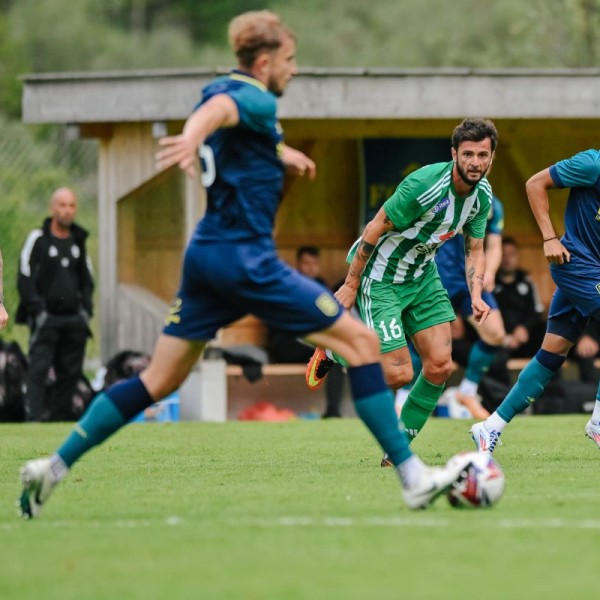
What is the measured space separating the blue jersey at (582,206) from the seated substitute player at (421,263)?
523mm

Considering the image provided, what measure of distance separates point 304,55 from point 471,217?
1827 inches

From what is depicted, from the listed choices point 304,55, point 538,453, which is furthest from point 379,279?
point 304,55

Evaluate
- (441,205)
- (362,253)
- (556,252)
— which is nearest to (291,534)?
(362,253)

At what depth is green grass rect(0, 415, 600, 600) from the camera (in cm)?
525

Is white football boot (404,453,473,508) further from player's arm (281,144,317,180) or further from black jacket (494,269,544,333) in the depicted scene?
black jacket (494,269,544,333)

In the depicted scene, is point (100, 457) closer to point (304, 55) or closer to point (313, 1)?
point (304, 55)

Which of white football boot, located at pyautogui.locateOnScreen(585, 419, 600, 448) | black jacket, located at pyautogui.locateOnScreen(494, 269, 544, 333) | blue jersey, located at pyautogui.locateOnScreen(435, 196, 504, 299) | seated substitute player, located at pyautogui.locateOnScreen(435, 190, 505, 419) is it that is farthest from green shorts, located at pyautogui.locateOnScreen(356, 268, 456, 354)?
black jacket, located at pyautogui.locateOnScreen(494, 269, 544, 333)

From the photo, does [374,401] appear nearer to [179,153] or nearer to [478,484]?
[478,484]

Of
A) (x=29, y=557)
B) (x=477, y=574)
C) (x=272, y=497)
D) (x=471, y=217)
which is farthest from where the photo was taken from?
(x=471, y=217)

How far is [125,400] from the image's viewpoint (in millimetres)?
7012

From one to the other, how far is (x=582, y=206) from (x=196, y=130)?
13.9 feet

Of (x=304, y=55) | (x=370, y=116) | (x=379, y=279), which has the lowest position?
(x=379, y=279)

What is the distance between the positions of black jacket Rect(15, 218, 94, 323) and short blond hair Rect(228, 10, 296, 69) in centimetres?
895

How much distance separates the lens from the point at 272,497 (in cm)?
766
